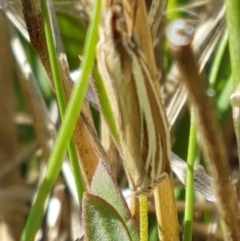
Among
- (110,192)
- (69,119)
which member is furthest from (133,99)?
(110,192)

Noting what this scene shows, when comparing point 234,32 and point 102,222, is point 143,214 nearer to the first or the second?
point 102,222

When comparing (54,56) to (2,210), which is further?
(2,210)

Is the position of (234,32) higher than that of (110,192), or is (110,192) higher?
(234,32)

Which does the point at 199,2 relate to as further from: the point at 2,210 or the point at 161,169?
the point at 161,169

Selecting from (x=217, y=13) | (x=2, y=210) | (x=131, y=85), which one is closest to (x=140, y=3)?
(x=131, y=85)

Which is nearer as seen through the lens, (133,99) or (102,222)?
(133,99)

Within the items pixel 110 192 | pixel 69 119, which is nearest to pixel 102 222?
pixel 110 192

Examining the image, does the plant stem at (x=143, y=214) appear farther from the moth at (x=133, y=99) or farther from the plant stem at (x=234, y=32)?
the plant stem at (x=234, y=32)
